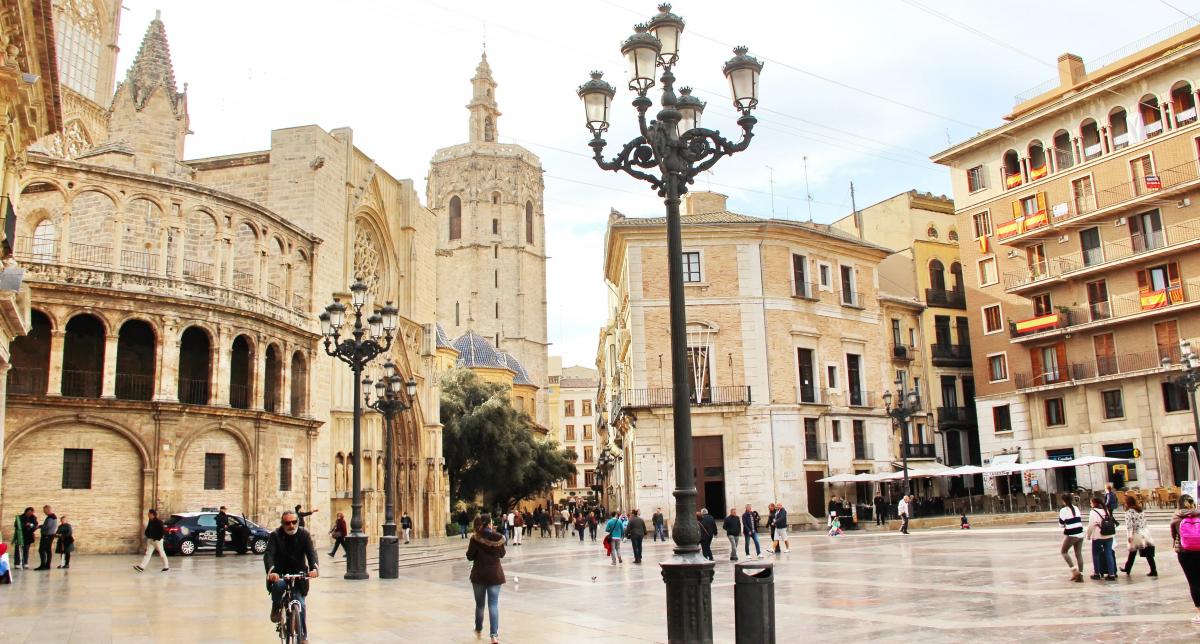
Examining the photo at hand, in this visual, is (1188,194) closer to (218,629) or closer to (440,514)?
(440,514)

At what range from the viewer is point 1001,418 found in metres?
42.1

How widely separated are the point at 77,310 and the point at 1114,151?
122 feet

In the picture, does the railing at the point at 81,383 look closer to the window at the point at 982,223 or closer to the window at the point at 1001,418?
the window at the point at 1001,418

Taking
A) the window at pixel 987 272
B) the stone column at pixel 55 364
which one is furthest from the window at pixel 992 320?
the stone column at pixel 55 364

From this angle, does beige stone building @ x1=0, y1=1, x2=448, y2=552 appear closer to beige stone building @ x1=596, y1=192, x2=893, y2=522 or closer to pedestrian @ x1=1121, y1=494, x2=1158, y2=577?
beige stone building @ x1=596, y1=192, x2=893, y2=522

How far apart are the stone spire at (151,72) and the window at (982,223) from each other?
1408 inches

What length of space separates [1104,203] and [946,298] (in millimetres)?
9461

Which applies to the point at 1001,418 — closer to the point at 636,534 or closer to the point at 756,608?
the point at 636,534

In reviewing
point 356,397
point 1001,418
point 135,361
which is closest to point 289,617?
point 356,397

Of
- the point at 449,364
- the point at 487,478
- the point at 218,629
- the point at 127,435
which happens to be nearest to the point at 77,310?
the point at 127,435

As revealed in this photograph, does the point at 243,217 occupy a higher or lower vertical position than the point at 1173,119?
lower

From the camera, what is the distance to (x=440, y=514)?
4334cm

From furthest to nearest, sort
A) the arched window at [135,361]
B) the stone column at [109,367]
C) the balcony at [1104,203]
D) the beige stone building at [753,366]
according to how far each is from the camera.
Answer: the beige stone building at [753,366], the balcony at [1104,203], the arched window at [135,361], the stone column at [109,367]

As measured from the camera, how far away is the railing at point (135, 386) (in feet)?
95.2
